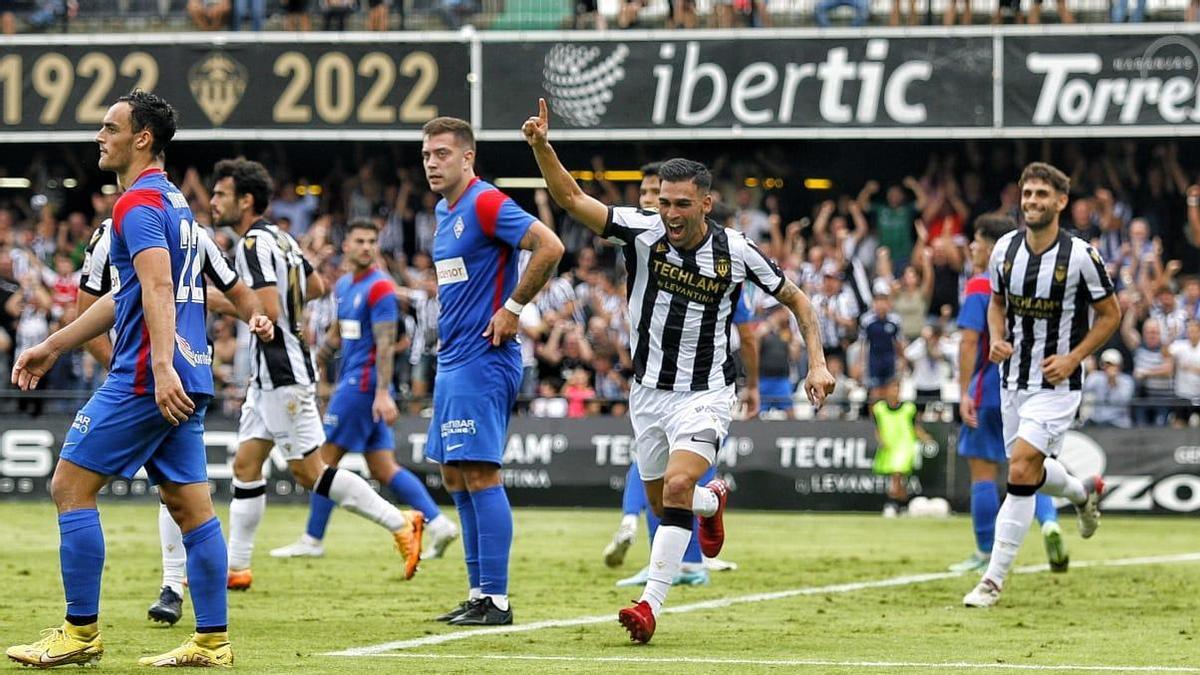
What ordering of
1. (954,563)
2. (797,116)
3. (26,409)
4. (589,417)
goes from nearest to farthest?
(954,563), (589,417), (26,409), (797,116)

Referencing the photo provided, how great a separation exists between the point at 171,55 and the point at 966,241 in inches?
441

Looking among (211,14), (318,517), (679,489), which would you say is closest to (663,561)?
(679,489)

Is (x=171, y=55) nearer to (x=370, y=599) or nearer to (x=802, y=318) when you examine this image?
(x=370, y=599)

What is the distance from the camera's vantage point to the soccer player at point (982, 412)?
42.6 ft

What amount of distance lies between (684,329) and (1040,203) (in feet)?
8.94

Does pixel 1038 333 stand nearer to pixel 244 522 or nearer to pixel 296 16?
pixel 244 522

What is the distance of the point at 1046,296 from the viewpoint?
11.1 metres

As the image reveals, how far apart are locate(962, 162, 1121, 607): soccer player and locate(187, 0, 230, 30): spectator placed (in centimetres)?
1750

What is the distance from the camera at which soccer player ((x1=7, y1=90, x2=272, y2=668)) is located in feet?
25.1

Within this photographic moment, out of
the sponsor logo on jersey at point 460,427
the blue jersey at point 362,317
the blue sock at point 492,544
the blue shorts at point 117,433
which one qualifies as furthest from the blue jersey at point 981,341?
the blue shorts at point 117,433

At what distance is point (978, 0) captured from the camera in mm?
25641

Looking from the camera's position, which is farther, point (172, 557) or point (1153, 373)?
point (1153, 373)

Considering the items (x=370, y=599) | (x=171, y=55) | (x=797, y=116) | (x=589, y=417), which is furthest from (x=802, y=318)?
(x=171, y=55)

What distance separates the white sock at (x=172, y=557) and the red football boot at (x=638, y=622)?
2503mm
